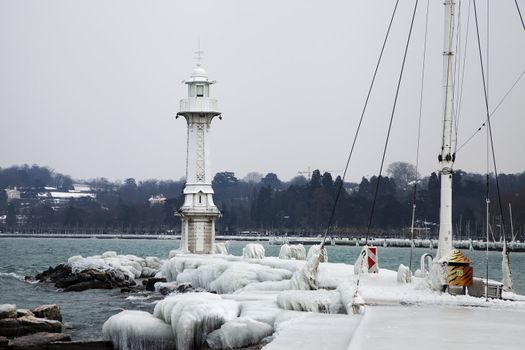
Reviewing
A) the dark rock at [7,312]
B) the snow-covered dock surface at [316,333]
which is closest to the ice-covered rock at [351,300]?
the snow-covered dock surface at [316,333]

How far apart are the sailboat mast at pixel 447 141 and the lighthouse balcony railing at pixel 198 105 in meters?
26.8

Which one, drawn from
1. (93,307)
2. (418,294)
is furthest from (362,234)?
(418,294)

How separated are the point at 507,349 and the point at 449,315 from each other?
4.02 m

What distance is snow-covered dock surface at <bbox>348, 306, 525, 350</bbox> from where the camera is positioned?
45.7 ft

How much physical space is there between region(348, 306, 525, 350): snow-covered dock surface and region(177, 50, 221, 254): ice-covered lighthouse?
3045 cm

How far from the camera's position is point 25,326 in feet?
80.7

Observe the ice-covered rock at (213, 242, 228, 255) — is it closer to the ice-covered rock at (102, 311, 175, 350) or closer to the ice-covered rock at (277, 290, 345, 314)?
the ice-covered rock at (102, 311, 175, 350)

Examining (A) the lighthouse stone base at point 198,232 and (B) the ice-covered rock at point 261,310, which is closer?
(B) the ice-covered rock at point 261,310

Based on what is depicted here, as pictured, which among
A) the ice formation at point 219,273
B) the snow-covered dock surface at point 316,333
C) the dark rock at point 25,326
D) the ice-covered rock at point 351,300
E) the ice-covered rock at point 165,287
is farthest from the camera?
the ice-covered rock at point 165,287

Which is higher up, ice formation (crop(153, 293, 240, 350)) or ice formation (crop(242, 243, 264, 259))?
ice formation (crop(242, 243, 264, 259))

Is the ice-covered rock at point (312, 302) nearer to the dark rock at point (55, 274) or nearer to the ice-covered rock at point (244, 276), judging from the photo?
the ice-covered rock at point (244, 276)

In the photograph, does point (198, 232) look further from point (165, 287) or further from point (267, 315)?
point (267, 315)

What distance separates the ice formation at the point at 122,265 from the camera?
49159mm

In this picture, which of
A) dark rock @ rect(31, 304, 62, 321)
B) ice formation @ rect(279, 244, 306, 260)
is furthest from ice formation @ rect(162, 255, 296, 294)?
dark rock @ rect(31, 304, 62, 321)
